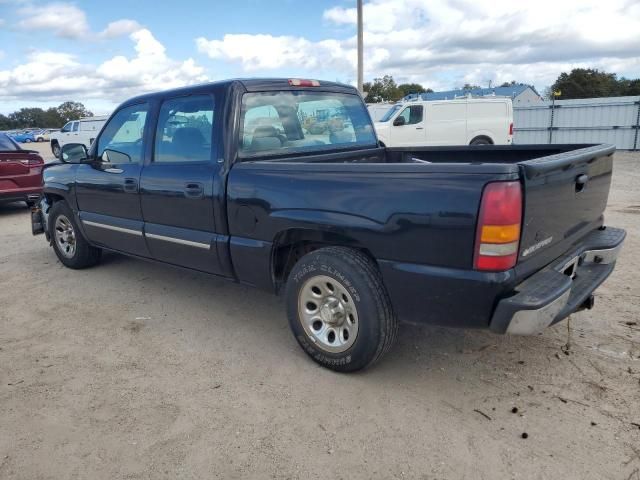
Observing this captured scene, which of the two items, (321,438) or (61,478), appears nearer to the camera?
(61,478)

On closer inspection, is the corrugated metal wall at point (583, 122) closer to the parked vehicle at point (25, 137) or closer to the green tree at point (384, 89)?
the green tree at point (384, 89)

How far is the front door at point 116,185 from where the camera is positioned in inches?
169

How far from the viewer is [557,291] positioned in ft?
8.36

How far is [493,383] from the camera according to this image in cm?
301

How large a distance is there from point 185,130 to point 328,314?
1.90 meters

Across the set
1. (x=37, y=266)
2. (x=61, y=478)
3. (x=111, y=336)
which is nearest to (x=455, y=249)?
(x=61, y=478)

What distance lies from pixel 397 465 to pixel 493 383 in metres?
0.98

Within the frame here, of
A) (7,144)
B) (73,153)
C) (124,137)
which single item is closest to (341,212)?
(124,137)

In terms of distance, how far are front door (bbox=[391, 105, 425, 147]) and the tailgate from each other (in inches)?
475

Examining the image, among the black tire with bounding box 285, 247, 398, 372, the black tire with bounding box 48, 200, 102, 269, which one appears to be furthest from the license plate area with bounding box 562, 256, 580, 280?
the black tire with bounding box 48, 200, 102, 269

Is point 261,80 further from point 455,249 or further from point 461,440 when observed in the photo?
point 461,440

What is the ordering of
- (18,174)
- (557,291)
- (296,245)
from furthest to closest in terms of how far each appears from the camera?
(18,174) < (296,245) < (557,291)

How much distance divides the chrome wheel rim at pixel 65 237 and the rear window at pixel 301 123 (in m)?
2.93

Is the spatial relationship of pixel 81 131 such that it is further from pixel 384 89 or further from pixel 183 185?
pixel 384 89
